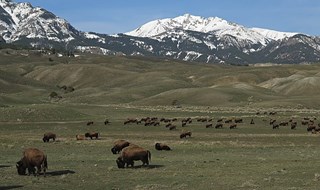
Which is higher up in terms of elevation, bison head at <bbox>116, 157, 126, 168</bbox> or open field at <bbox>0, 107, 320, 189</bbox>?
bison head at <bbox>116, 157, 126, 168</bbox>

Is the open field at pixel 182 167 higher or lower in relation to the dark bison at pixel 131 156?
lower

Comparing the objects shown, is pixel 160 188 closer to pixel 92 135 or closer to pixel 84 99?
pixel 92 135

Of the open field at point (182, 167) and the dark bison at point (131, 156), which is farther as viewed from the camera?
the dark bison at point (131, 156)

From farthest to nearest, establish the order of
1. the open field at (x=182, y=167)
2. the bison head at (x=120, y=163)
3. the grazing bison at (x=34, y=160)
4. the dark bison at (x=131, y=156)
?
the dark bison at (x=131, y=156) < the bison head at (x=120, y=163) < the grazing bison at (x=34, y=160) < the open field at (x=182, y=167)

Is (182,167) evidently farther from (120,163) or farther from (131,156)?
(120,163)

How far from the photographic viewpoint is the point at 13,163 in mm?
33438

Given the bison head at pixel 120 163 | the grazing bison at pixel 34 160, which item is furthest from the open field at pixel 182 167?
the grazing bison at pixel 34 160

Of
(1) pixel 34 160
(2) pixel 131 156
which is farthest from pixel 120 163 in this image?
(1) pixel 34 160

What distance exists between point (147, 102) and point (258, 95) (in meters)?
32.1

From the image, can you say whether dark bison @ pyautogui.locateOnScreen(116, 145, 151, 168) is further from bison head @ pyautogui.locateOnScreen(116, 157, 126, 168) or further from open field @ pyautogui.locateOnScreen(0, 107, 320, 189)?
open field @ pyautogui.locateOnScreen(0, 107, 320, 189)

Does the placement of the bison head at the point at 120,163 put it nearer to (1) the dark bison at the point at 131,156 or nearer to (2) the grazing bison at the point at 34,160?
(1) the dark bison at the point at 131,156

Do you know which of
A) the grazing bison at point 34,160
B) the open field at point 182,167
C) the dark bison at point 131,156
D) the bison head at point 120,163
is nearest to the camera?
the open field at point 182,167

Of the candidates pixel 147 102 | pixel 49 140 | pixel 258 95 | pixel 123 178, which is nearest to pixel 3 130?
pixel 49 140

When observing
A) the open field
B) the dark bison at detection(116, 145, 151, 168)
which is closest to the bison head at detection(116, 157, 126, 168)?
the dark bison at detection(116, 145, 151, 168)
